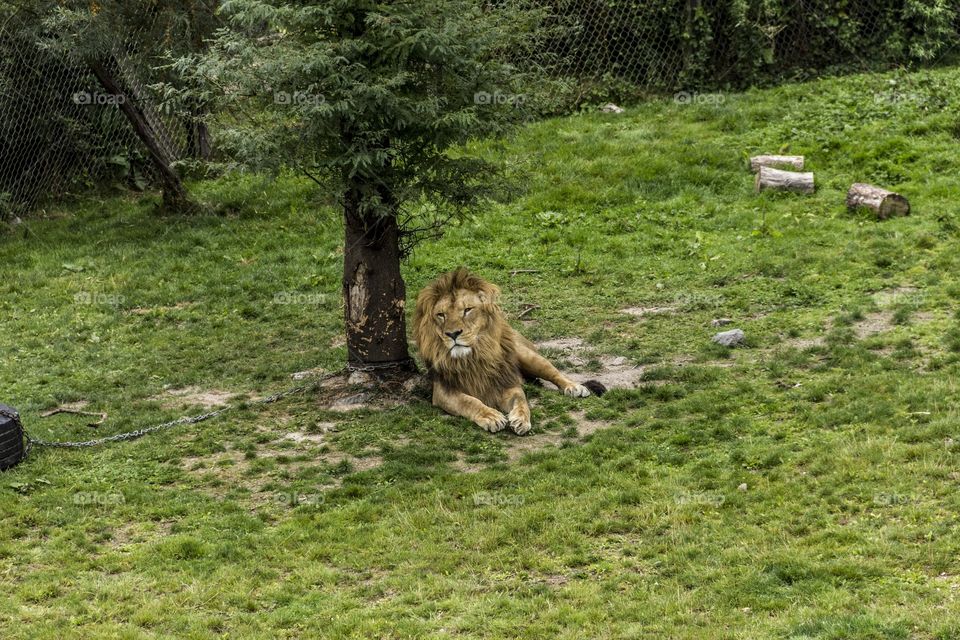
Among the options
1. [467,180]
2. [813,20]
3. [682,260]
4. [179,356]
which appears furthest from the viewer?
[813,20]

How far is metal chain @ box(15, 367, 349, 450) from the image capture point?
9.75m

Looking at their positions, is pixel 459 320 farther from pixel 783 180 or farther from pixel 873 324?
pixel 783 180

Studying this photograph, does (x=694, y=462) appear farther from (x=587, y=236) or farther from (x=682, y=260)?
(x=587, y=236)

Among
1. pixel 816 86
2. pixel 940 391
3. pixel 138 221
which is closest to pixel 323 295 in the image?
pixel 138 221

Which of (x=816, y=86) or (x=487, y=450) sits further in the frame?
(x=816, y=86)

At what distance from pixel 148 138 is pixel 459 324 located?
323 inches

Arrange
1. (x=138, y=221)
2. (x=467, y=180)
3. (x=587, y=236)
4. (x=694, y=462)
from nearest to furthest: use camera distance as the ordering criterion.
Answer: (x=694, y=462), (x=467, y=180), (x=587, y=236), (x=138, y=221)

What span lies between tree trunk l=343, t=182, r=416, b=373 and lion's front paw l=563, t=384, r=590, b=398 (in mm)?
1496

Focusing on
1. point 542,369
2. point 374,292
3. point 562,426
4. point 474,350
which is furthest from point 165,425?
point 562,426

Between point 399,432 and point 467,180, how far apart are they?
2279 millimetres

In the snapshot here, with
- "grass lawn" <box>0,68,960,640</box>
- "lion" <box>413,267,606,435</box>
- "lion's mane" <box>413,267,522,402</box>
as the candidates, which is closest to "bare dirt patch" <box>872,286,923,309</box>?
"grass lawn" <box>0,68,960,640</box>

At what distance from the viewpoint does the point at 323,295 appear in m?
14.1

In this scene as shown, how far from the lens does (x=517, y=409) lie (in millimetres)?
9773

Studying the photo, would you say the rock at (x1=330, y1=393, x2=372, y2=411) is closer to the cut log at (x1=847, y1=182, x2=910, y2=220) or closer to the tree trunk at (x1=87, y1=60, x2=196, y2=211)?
the cut log at (x1=847, y1=182, x2=910, y2=220)
